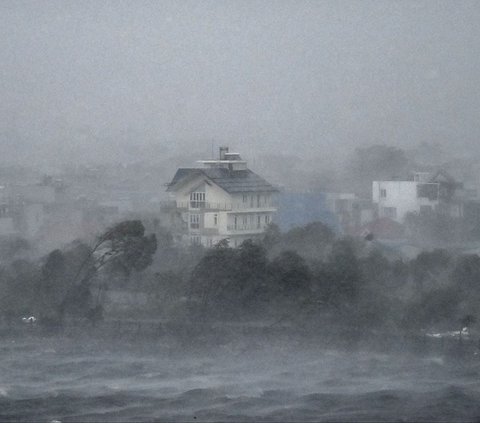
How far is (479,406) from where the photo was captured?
22.0 ft

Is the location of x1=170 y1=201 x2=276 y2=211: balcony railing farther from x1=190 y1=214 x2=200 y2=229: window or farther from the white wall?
the white wall

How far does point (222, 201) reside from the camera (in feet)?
35.5

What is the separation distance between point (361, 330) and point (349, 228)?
3.55m

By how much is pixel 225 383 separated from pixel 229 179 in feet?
13.2

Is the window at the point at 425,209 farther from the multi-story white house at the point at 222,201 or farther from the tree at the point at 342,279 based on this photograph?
the tree at the point at 342,279

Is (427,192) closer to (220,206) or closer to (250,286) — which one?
(220,206)

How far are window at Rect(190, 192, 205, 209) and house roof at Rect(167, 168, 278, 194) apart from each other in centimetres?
17

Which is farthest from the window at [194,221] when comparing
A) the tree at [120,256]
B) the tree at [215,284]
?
the tree at [215,284]

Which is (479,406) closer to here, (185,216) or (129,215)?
(185,216)

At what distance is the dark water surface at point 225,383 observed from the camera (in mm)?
6484

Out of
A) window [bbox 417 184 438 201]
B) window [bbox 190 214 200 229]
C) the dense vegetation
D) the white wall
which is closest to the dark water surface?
the dense vegetation

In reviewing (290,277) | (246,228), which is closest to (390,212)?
(246,228)

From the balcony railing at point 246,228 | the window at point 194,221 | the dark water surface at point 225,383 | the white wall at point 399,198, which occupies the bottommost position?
the dark water surface at point 225,383

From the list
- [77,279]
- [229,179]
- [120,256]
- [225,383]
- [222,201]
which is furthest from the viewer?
[229,179]
